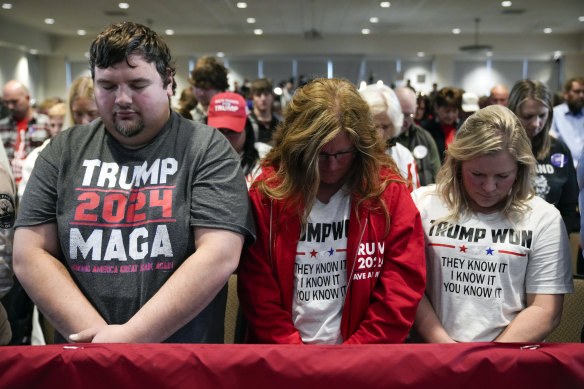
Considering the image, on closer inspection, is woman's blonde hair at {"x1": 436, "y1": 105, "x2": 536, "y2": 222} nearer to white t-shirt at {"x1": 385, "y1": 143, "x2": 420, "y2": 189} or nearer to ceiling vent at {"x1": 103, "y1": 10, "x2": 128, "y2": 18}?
white t-shirt at {"x1": 385, "y1": 143, "x2": 420, "y2": 189}

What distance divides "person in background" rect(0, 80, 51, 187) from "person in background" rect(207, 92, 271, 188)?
224cm

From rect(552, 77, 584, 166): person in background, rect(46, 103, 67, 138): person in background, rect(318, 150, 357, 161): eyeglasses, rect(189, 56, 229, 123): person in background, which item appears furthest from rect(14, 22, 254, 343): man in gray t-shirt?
rect(552, 77, 584, 166): person in background

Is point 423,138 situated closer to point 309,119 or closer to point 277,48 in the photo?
point 309,119

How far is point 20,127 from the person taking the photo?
16.1ft

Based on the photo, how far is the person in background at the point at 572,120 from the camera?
455 cm

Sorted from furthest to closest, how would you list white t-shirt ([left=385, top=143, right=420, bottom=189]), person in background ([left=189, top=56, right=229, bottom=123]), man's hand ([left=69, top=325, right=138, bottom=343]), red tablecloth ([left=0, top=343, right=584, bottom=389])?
person in background ([left=189, top=56, right=229, bottom=123])
white t-shirt ([left=385, top=143, right=420, bottom=189])
man's hand ([left=69, top=325, right=138, bottom=343])
red tablecloth ([left=0, top=343, right=584, bottom=389])

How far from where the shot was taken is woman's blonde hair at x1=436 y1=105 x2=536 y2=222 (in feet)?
5.33

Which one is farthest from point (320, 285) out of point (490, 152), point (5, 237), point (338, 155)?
point (5, 237)

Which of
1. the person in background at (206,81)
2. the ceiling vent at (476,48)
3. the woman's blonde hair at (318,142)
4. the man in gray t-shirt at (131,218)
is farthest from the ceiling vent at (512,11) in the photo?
the man in gray t-shirt at (131,218)

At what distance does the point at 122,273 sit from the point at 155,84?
18.6 inches

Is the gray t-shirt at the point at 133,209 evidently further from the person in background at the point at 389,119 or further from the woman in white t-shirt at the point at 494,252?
the person in background at the point at 389,119

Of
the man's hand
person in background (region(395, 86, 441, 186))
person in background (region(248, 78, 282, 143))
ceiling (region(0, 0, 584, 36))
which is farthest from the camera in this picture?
ceiling (region(0, 0, 584, 36))

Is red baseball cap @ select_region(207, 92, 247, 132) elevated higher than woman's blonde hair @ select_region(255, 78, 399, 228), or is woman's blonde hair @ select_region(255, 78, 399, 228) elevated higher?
red baseball cap @ select_region(207, 92, 247, 132)

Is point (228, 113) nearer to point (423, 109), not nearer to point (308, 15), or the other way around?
point (423, 109)
